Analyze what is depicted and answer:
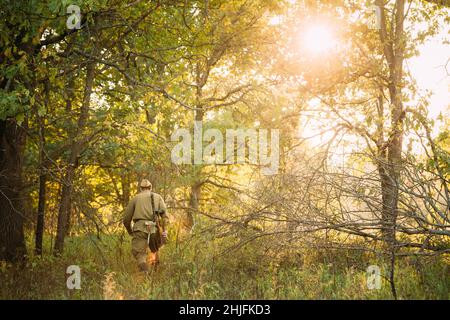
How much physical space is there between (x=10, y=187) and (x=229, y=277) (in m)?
4.76

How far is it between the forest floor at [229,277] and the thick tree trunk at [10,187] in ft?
1.47

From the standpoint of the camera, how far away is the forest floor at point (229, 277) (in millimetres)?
7426

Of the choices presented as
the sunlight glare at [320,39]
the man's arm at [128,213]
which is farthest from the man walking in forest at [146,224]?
the sunlight glare at [320,39]

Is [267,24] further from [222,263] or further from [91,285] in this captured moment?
[91,285]

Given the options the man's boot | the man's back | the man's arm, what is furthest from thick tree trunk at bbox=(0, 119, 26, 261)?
the man's boot

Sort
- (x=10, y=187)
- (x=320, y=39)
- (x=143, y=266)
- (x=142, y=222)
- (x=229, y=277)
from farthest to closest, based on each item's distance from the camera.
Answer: (x=320, y=39) < (x=10, y=187) < (x=142, y=222) < (x=143, y=266) < (x=229, y=277)

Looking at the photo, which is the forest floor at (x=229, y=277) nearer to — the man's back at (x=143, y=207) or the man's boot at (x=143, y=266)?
the man's boot at (x=143, y=266)

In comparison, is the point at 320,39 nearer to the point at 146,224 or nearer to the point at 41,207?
the point at 146,224

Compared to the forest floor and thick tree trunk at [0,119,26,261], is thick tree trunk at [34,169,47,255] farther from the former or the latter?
the forest floor

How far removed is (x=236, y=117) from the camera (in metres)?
16.7

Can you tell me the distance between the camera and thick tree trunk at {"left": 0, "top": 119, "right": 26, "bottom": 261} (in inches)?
401

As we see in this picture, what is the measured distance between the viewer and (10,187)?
1024 centimetres

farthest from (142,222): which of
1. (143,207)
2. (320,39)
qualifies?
(320,39)

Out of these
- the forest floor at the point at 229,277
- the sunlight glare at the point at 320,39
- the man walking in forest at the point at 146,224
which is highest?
the sunlight glare at the point at 320,39
